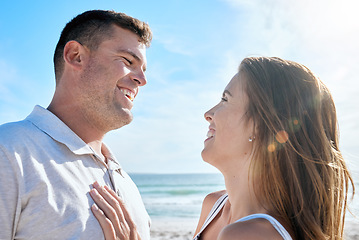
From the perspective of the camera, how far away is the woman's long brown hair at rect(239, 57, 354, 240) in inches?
84.5

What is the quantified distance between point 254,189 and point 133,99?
163cm

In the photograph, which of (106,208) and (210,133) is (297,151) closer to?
(210,133)

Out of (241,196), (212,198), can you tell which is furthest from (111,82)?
(241,196)

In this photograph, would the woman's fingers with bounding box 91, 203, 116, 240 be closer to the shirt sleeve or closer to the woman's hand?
the woman's hand

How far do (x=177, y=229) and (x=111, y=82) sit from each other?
11.9 meters

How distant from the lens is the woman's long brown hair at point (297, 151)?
2.15 m

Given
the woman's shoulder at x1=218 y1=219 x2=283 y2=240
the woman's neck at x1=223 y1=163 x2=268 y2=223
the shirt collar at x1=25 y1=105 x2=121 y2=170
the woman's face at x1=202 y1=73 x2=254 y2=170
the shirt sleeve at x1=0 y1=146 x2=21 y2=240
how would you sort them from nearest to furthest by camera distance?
the woman's shoulder at x1=218 y1=219 x2=283 y2=240, the shirt sleeve at x1=0 y1=146 x2=21 y2=240, the woman's neck at x1=223 y1=163 x2=268 y2=223, the woman's face at x1=202 y1=73 x2=254 y2=170, the shirt collar at x1=25 y1=105 x2=121 y2=170

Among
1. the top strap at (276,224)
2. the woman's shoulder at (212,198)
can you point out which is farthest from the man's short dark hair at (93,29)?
the top strap at (276,224)

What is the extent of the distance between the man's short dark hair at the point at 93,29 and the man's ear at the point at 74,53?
0.06 metres

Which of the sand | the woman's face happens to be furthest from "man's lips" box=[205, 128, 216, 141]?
the sand

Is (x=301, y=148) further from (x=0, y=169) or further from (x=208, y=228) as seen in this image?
(x=0, y=169)

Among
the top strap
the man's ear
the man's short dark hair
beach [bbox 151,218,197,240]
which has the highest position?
the man's short dark hair

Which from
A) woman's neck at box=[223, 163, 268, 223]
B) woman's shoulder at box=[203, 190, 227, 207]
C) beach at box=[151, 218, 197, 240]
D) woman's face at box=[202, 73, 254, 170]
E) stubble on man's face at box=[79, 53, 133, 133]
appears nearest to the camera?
woman's neck at box=[223, 163, 268, 223]

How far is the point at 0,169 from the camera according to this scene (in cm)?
211
